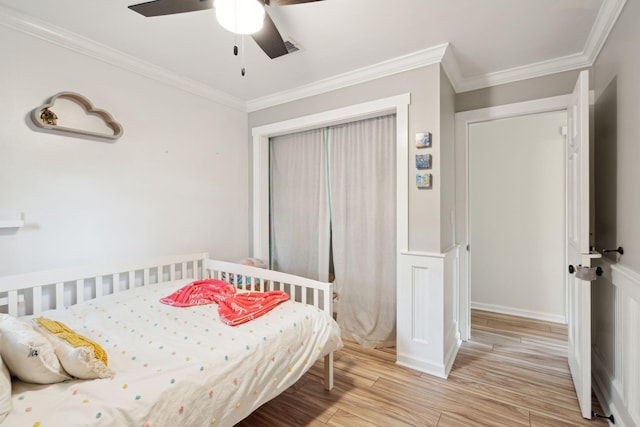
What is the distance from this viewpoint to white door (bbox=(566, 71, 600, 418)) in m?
1.76

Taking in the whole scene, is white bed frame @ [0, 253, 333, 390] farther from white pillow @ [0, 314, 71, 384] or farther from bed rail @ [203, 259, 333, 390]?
white pillow @ [0, 314, 71, 384]

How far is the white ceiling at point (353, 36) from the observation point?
181cm

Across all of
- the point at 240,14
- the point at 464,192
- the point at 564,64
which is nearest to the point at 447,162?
the point at 464,192

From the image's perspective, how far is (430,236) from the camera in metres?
2.33

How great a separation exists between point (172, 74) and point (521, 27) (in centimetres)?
279

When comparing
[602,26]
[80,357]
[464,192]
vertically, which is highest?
[602,26]

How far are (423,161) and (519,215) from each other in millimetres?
2040

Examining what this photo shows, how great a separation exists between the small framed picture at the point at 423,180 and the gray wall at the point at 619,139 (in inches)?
42.2

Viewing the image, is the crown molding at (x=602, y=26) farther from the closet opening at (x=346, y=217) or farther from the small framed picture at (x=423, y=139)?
the closet opening at (x=346, y=217)

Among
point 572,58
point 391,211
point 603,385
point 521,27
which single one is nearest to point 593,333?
point 603,385

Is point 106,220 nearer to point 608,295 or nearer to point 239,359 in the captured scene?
point 239,359

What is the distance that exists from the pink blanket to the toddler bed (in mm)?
50

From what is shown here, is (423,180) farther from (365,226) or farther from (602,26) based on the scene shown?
(602,26)

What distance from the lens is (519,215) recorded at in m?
3.54
